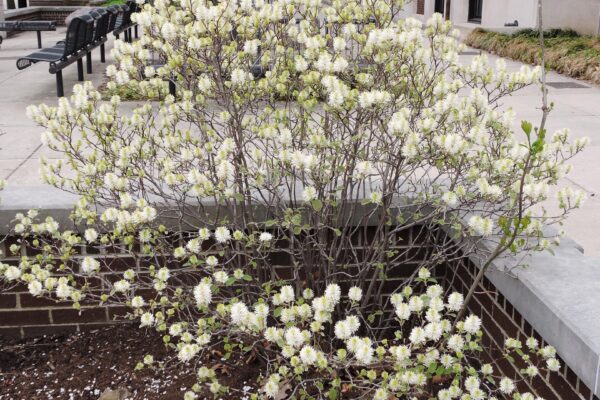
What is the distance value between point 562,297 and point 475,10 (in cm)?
2221

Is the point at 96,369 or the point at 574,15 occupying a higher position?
the point at 574,15

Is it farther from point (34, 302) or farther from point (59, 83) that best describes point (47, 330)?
point (59, 83)

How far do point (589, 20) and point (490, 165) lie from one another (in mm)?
14377

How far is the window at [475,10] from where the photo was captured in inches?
909

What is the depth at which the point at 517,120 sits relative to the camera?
8.39m

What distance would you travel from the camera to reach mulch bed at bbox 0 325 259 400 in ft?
11.4

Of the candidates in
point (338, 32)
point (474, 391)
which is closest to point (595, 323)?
point (474, 391)

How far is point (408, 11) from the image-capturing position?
100ft

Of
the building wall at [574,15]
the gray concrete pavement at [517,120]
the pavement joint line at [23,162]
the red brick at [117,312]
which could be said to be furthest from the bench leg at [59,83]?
the building wall at [574,15]

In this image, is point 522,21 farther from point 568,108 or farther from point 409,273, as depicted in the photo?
point 409,273

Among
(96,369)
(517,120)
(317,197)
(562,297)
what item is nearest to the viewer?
(562,297)

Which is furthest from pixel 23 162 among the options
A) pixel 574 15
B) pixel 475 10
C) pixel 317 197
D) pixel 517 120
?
pixel 475 10

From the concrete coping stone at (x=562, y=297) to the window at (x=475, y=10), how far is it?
21.1 m

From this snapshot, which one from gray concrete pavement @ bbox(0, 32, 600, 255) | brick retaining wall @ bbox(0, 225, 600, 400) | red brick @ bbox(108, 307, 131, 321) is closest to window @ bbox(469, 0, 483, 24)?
gray concrete pavement @ bbox(0, 32, 600, 255)
